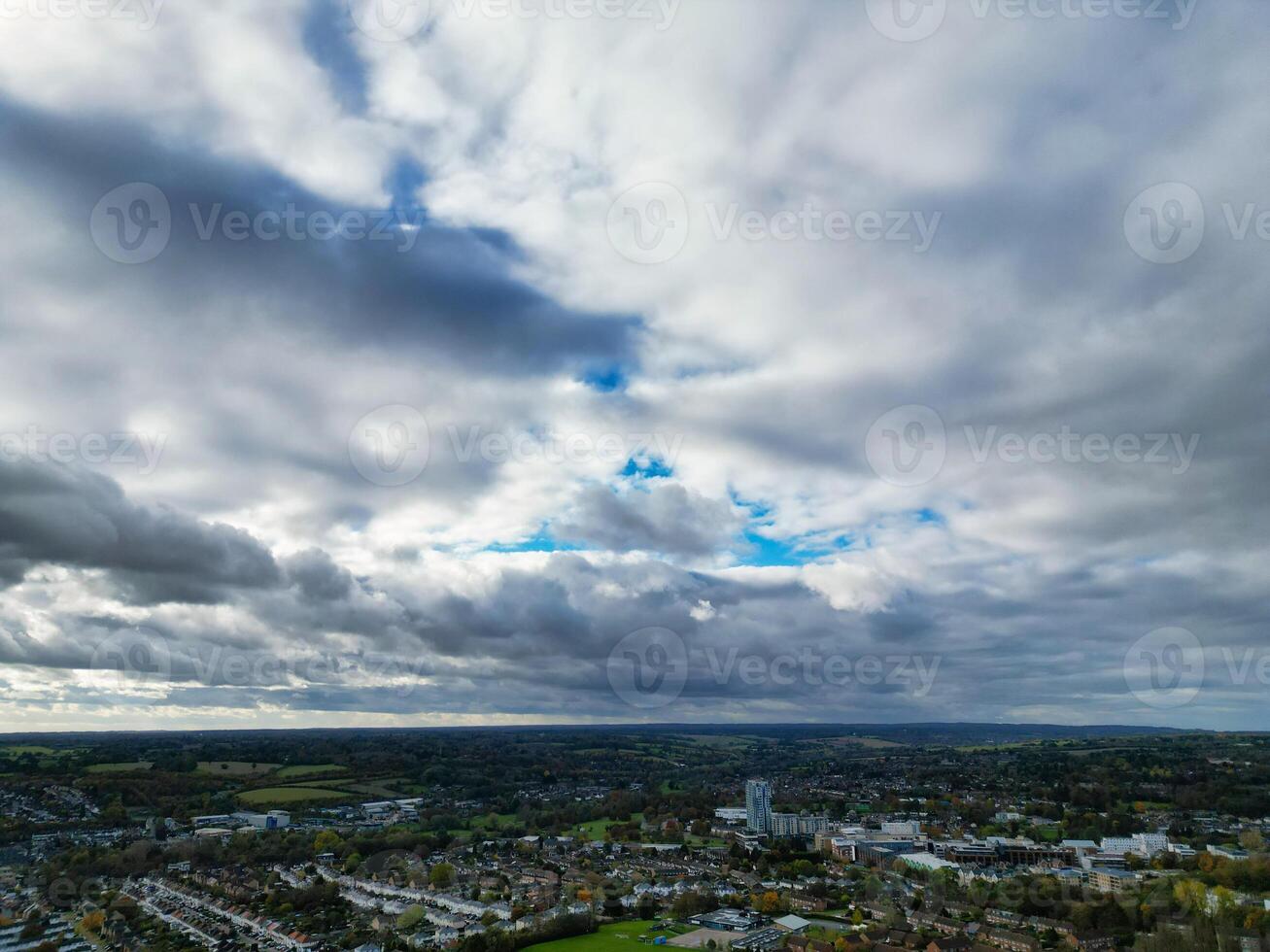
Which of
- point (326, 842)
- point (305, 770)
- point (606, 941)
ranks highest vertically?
point (606, 941)

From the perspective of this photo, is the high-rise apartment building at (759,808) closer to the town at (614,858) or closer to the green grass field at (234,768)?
the town at (614,858)

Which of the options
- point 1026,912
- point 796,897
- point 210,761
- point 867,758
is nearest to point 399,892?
point 796,897

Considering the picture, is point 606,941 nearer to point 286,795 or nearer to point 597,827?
point 597,827

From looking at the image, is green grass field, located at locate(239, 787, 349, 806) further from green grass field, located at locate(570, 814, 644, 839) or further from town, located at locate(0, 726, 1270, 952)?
green grass field, located at locate(570, 814, 644, 839)

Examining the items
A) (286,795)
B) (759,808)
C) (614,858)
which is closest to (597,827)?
(759,808)

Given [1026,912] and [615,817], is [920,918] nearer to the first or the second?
[1026,912]

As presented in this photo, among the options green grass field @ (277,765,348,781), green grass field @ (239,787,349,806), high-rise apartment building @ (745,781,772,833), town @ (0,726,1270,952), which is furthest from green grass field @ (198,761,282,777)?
high-rise apartment building @ (745,781,772,833)
